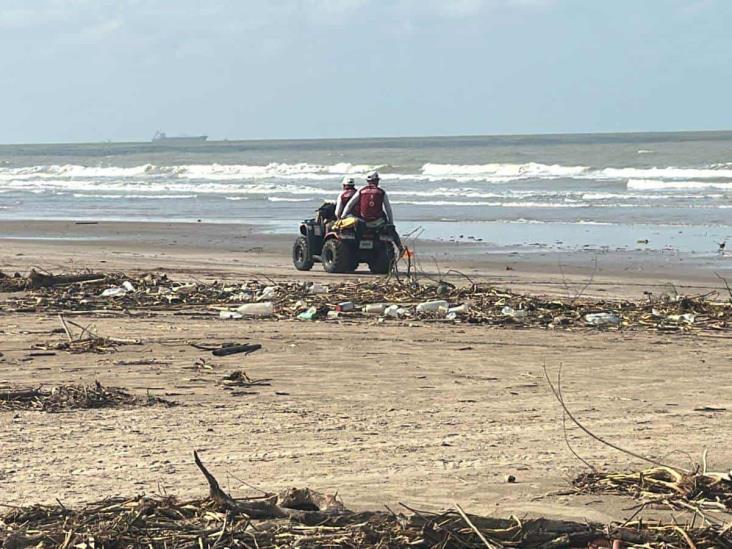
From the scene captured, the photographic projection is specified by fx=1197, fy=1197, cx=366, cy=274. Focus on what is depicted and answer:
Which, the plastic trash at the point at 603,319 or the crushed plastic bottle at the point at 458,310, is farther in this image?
the crushed plastic bottle at the point at 458,310

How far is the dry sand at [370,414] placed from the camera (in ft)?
16.7

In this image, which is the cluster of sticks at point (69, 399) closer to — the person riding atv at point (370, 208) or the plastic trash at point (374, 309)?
the plastic trash at point (374, 309)

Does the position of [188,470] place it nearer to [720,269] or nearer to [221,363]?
[221,363]

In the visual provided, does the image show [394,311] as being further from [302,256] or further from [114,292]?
[302,256]

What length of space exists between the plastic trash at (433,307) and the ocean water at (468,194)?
1007 centimetres

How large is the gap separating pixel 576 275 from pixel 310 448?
11086 mm

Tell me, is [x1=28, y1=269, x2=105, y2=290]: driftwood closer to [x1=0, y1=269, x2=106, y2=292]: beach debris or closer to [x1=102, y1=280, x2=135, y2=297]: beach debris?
[x1=0, y1=269, x2=106, y2=292]: beach debris

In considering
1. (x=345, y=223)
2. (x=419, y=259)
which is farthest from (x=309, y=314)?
(x=419, y=259)

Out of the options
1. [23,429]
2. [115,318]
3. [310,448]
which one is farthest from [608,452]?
[115,318]

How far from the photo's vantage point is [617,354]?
29.2ft

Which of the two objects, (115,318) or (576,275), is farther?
(576,275)

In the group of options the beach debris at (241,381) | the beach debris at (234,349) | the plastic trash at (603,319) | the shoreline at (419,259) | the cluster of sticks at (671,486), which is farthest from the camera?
the shoreline at (419,259)

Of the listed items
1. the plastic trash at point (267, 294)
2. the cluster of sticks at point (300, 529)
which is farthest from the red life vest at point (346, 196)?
the cluster of sticks at point (300, 529)

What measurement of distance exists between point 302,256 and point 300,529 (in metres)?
13.1
